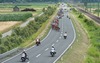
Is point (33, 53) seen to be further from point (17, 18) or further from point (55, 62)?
point (17, 18)

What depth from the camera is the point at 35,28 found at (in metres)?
79.8

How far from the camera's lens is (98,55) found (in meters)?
48.4

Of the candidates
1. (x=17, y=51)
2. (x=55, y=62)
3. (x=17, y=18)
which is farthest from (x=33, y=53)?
(x=17, y=18)

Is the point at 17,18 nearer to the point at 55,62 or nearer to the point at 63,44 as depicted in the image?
the point at 63,44

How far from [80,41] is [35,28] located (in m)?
21.1

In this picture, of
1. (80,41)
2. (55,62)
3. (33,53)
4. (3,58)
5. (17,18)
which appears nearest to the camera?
(55,62)

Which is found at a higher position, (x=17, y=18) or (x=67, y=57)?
(x=67, y=57)

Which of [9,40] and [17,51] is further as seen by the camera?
[9,40]

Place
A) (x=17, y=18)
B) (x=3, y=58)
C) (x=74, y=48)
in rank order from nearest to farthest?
(x=3, y=58), (x=74, y=48), (x=17, y=18)

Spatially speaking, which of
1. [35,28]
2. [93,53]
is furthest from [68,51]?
[35,28]

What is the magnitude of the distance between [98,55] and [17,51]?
37.4 feet

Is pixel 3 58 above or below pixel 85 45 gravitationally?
above

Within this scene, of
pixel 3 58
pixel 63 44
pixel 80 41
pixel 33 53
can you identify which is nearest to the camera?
pixel 3 58

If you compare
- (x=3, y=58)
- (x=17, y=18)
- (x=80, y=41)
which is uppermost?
(x=3, y=58)
